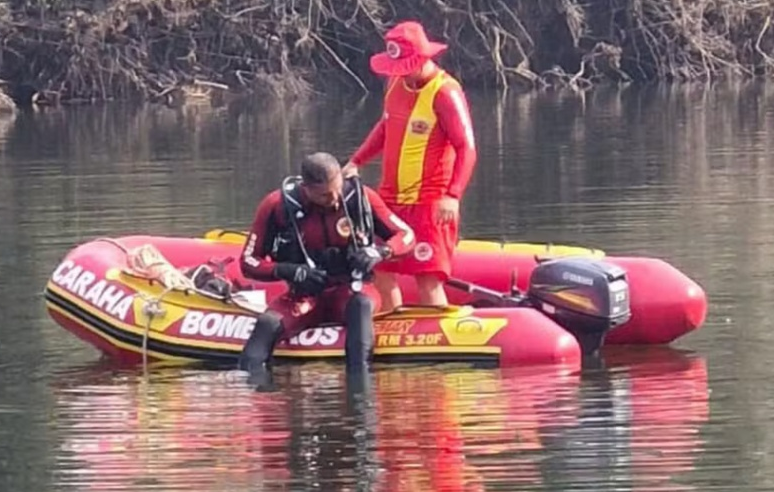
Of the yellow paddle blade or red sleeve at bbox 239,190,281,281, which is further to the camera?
the yellow paddle blade

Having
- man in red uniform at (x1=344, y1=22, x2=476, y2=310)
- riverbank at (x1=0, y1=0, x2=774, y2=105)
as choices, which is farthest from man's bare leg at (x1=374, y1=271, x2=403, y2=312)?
riverbank at (x1=0, y1=0, x2=774, y2=105)

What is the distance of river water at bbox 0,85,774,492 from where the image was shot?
8.80 m

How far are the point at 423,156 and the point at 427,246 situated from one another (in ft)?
1.46

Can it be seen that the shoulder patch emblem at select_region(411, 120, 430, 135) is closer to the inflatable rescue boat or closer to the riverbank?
the inflatable rescue boat

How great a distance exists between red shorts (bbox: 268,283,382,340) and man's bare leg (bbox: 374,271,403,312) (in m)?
0.04

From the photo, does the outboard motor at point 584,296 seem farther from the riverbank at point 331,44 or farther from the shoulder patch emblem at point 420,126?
the riverbank at point 331,44

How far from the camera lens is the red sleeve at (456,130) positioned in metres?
11.2

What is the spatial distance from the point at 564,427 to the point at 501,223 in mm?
7500

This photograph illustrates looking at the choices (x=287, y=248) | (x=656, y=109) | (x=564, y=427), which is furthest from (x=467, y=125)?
(x=656, y=109)

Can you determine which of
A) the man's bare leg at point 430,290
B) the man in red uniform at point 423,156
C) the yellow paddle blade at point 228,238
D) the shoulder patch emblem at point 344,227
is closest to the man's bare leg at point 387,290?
the man in red uniform at point 423,156

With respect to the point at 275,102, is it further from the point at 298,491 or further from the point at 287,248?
the point at 298,491

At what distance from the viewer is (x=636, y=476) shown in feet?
28.0

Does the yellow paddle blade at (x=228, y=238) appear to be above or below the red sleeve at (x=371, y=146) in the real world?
below

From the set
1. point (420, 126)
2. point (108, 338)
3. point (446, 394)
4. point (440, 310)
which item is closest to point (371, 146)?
point (420, 126)
